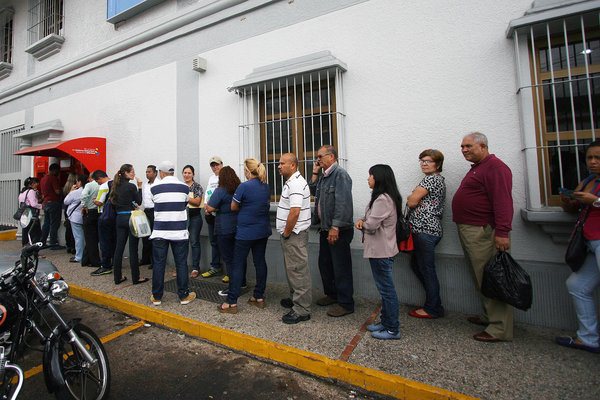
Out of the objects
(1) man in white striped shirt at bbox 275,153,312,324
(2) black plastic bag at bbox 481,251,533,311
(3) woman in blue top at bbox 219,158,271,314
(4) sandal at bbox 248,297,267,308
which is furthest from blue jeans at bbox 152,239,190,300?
(2) black plastic bag at bbox 481,251,533,311

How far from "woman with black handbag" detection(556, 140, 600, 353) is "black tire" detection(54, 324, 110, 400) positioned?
3.88 meters

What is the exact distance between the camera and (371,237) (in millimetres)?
3092

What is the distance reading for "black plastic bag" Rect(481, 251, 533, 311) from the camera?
2705mm

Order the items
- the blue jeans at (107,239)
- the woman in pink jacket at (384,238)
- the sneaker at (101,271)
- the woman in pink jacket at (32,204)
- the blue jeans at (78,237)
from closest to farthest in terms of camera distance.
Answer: the woman in pink jacket at (384,238)
the blue jeans at (107,239)
the sneaker at (101,271)
the blue jeans at (78,237)
the woman in pink jacket at (32,204)

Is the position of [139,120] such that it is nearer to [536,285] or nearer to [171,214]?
[171,214]

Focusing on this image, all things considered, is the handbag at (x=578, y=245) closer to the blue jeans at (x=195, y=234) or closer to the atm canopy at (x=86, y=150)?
the blue jeans at (x=195, y=234)

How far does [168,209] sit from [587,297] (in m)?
4.36

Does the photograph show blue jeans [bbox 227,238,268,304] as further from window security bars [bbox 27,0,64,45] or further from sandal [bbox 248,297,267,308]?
window security bars [bbox 27,0,64,45]

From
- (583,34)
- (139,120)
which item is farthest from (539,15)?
(139,120)

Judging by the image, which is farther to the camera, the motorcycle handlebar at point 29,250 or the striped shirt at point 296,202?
the striped shirt at point 296,202

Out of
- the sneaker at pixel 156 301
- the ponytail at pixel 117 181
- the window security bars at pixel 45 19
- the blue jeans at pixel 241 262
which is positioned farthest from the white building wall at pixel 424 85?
the window security bars at pixel 45 19

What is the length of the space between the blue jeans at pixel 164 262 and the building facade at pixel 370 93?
130 centimetres

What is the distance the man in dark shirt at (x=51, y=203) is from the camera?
7219 millimetres

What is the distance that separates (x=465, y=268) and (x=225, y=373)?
274cm
